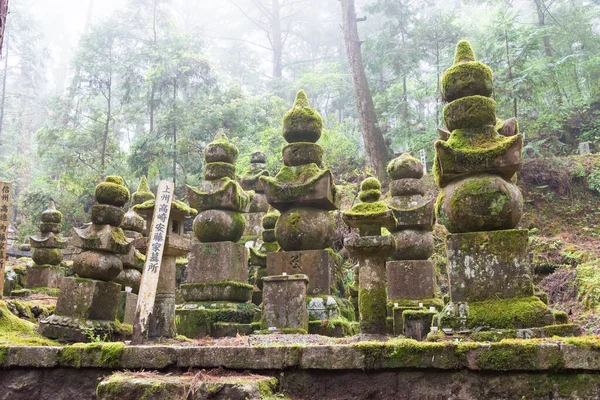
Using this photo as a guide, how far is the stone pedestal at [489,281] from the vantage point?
474cm

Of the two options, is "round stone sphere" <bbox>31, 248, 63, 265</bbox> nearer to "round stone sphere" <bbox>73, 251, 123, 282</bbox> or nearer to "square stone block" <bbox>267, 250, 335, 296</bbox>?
"round stone sphere" <bbox>73, 251, 123, 282</bbox>

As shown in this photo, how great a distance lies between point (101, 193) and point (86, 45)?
2139cm

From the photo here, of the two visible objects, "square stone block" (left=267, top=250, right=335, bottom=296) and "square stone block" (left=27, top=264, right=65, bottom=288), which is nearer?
"square stone block" (left=267, top=250, right=335, bottom=296)

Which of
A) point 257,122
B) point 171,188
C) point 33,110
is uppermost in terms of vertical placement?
point 33,110

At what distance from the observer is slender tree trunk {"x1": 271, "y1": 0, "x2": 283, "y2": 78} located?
35.7 m

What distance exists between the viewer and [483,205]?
200 inches

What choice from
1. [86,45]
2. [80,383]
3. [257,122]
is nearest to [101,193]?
[80,383]

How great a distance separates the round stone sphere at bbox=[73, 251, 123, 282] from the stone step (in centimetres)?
363

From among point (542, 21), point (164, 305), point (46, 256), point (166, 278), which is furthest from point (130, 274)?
point (542, 21)

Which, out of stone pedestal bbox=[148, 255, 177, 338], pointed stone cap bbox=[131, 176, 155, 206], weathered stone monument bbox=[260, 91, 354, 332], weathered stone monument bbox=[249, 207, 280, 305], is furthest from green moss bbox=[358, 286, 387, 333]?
pointed stone cap bbox=[131, 176, 155, 206]

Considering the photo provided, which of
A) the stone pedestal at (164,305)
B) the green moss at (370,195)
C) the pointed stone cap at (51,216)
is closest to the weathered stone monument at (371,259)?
the green moss at (370,195)

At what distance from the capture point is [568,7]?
76.0 ft

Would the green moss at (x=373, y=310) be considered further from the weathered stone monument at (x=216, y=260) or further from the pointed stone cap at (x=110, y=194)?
the pointed stone cap at (x=110, y=194)

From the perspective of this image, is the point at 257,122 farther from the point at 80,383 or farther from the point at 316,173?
the point at 80,383
